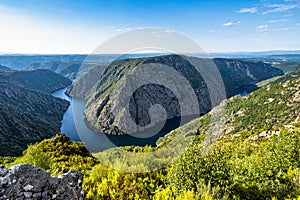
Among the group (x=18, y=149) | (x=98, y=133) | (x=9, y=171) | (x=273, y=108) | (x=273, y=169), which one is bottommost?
(x=98, y=133)

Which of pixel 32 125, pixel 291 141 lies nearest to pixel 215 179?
pixel 291 141

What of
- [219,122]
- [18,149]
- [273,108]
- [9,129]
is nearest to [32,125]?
[9,129]

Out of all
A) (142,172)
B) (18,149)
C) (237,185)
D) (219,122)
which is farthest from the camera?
(219,122)

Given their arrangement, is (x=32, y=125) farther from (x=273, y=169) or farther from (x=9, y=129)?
(x=273, y=169)

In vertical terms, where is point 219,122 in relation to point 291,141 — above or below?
below

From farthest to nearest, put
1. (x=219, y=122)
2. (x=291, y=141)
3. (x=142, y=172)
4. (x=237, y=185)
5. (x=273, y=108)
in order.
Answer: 1. (x=219, y=122)
2. (x=273, y=108)
3. (x=291, y=141)
4. (x=142, y=172)
5. (x=237, y=185)

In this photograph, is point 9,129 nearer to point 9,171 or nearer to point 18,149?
point 18,149

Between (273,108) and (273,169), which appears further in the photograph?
(273,108)
